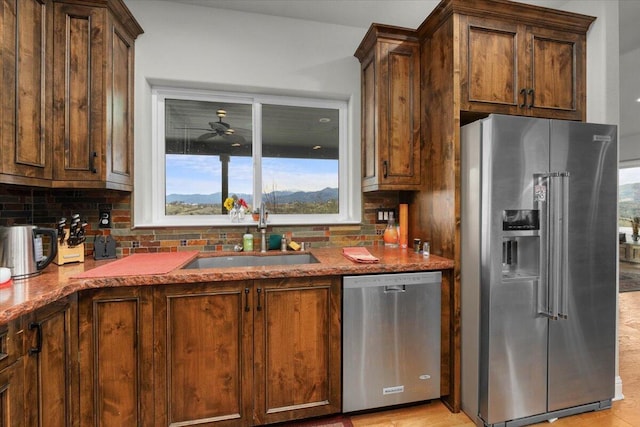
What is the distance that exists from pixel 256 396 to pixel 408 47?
8.52ft

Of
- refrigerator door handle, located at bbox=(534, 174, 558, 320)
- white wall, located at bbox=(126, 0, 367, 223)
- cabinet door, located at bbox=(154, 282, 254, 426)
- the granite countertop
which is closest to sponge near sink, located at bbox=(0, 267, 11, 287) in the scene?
the granite countertop

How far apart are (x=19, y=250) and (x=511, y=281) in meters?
2.62

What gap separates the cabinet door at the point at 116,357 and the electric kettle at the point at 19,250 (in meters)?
0.30

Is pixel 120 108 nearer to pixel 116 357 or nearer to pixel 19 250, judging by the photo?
pixel 19 250

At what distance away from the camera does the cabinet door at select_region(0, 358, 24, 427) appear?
Answer: 3.52ft

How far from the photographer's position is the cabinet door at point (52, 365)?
1229 millimetres

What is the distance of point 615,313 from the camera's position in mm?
1940

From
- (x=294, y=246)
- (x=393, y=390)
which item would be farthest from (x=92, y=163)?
(x=393, y=390)

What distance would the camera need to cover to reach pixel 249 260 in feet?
7.62

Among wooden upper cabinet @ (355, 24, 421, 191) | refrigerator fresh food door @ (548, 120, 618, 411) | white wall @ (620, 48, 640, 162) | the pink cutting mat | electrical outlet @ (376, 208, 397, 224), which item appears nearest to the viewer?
the pink cutting mat

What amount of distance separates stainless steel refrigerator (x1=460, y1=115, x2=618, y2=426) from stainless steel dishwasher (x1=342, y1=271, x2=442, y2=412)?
217mm

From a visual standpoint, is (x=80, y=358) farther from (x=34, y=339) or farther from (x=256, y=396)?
(x=256, y=396)

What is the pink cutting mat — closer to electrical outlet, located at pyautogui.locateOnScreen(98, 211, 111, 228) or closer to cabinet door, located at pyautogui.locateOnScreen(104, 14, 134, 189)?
electrical outlet, located at pyautogui.locateOnScreen(98, 211, 111, 228)

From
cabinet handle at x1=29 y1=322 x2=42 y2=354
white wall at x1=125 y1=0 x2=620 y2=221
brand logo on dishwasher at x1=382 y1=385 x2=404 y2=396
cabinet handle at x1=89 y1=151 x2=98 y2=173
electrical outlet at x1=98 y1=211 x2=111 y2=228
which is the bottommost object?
brand logo on dishwasher at x1=382 y1=385 x2=404 y2=396
